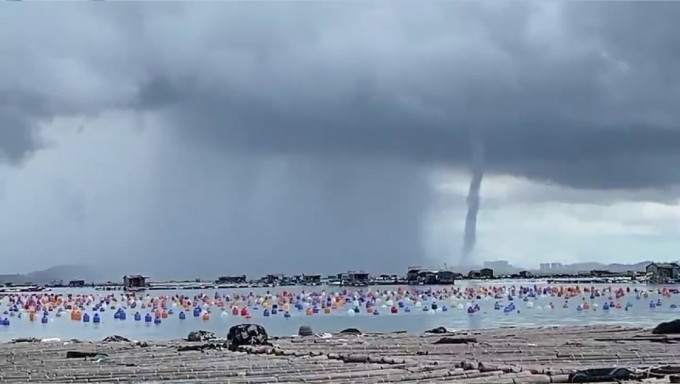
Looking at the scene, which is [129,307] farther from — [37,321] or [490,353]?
[490,353]

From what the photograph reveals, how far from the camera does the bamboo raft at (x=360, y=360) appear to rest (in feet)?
60.8

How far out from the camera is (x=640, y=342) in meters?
27.1

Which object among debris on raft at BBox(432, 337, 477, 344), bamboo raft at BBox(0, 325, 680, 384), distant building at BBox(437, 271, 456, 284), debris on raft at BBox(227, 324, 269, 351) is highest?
distant building at BBox(437, 271, 456, 284)

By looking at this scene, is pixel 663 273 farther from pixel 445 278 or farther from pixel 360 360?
pixel 360 360

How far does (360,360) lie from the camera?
2172 cm

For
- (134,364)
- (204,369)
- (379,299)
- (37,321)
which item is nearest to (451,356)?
(204,369)

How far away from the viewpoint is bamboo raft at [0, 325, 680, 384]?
18547 millimetres

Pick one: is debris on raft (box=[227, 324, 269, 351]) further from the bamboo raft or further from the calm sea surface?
the calm sea surface

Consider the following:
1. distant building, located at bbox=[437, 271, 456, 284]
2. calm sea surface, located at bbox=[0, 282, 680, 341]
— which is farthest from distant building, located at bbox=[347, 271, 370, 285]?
calm sea surface, located at bbox=[0, 282, 680, 341]

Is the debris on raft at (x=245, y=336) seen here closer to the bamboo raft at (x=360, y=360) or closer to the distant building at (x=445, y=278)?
the bamboo raft at (x=360, y=360)

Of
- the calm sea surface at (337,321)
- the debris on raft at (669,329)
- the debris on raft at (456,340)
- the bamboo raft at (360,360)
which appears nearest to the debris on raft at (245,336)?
the bamboo raft at (360,360)

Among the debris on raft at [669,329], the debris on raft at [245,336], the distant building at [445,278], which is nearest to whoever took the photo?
the debris on raft at [245,336]

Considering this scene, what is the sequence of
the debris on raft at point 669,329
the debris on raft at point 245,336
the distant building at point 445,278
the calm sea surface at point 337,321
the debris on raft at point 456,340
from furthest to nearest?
the distant building at point 445,278 → the calm sea surface at point 337,321 → the debris on raft at point 669,329 → the debris on raft at point 456,340 → the debris on raft at point 245,336

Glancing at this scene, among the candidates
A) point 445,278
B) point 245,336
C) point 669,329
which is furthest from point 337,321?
point 445,278
